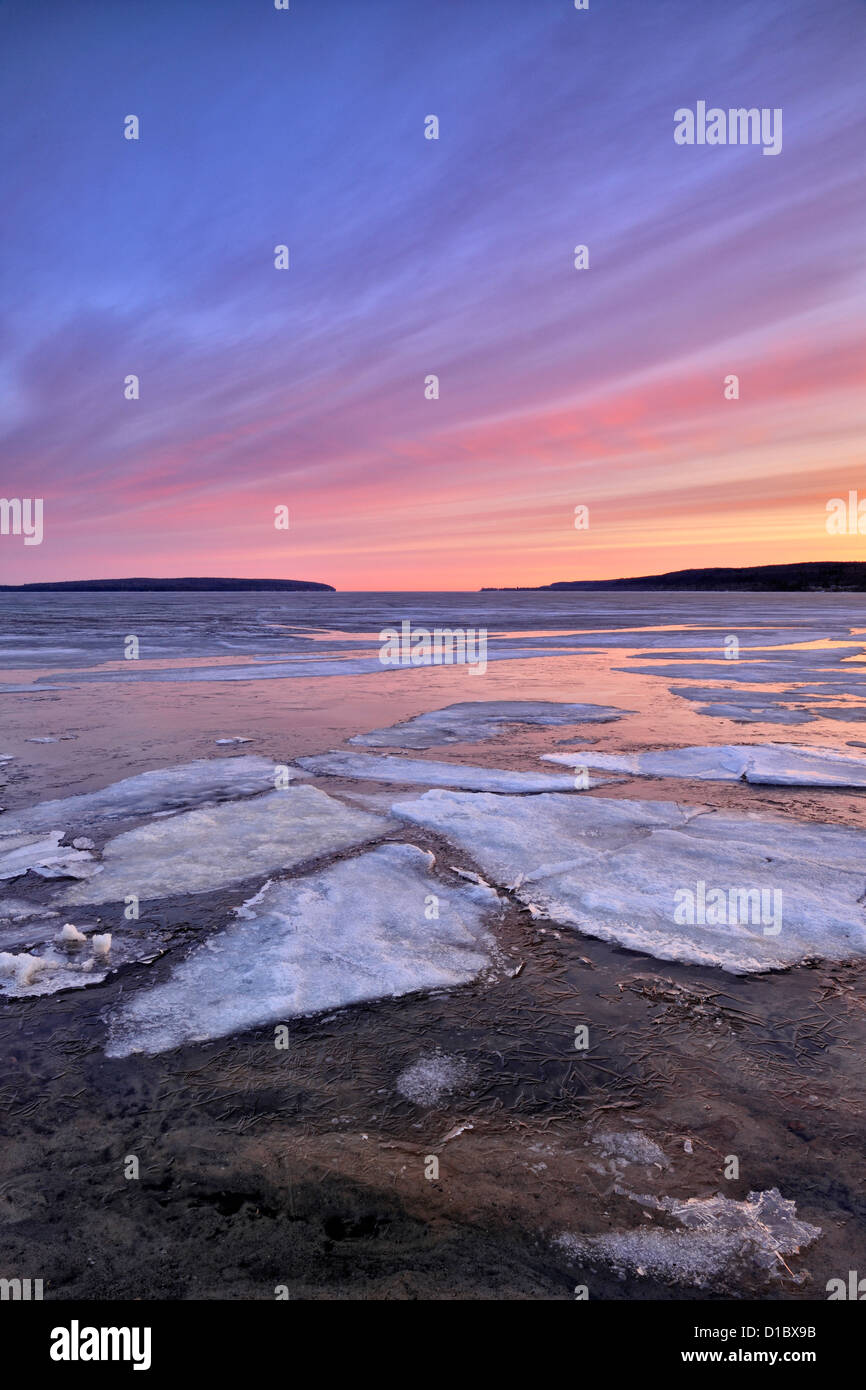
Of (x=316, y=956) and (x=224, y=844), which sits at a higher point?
(x=224, y=844)

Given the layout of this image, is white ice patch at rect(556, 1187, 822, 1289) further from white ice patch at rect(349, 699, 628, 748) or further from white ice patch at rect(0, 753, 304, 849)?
white ice patch at rect(349, 699, 628, 748)

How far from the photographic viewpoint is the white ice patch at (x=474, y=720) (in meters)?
8.25

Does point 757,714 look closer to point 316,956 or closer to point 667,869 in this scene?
point 667,869

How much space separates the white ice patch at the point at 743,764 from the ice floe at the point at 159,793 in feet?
9.59

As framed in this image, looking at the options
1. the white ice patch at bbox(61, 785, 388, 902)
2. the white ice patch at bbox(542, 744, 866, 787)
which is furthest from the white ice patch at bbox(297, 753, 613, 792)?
the white ice patch at bbox(61, 785, 388, 902)

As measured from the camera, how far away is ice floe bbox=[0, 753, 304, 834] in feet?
17.6

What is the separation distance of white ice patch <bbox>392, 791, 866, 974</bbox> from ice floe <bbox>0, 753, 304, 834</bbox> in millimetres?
1591

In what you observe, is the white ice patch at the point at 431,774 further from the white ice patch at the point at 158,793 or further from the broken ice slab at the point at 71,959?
the broken ice slab at the point at 71,959

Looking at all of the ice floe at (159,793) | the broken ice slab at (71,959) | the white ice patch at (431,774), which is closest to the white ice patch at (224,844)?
the ice floe at (159,793)

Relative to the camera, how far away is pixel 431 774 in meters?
6.69

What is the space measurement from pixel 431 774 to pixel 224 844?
91.6 inches

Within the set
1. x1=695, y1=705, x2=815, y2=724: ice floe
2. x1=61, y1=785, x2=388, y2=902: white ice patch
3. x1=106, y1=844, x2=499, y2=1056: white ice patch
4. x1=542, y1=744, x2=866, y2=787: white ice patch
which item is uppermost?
x1=695, y1=705, x2=815, y2=724: ice floe

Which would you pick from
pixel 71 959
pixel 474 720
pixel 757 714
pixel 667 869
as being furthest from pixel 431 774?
pixel 757 714
